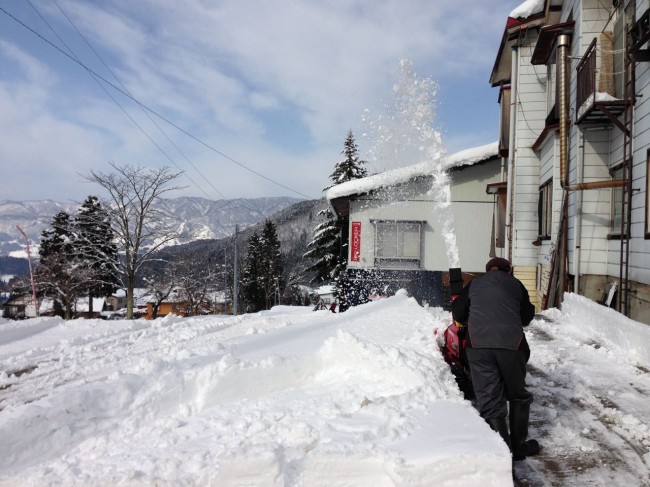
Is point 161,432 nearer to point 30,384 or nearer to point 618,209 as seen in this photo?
point 30,384

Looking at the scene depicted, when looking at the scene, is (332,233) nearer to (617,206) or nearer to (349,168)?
(349,168)

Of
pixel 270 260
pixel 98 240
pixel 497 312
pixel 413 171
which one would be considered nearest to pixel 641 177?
pixel 497 312

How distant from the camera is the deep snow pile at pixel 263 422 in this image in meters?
2.88

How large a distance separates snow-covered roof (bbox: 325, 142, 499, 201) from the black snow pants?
16.1 meters

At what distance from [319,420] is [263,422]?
45 centimetres

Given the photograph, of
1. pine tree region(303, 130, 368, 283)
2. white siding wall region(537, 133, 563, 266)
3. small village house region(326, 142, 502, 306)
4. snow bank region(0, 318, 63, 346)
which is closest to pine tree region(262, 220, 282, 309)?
pine tree region(303, 130, 368, 283)

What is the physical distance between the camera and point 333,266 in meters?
30.3

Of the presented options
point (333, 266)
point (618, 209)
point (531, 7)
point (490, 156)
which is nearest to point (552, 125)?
point (618, 209)

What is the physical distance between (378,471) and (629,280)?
7.33 meters

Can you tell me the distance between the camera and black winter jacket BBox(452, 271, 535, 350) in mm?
3434

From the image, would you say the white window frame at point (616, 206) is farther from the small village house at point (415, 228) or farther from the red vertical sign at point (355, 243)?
the red vertical sign at point (355, 243)

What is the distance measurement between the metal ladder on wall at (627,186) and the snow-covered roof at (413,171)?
10.8 m

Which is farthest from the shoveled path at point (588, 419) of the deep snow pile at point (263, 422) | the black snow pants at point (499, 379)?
the deep snow pile at point (263, 422)

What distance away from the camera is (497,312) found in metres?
3.50
